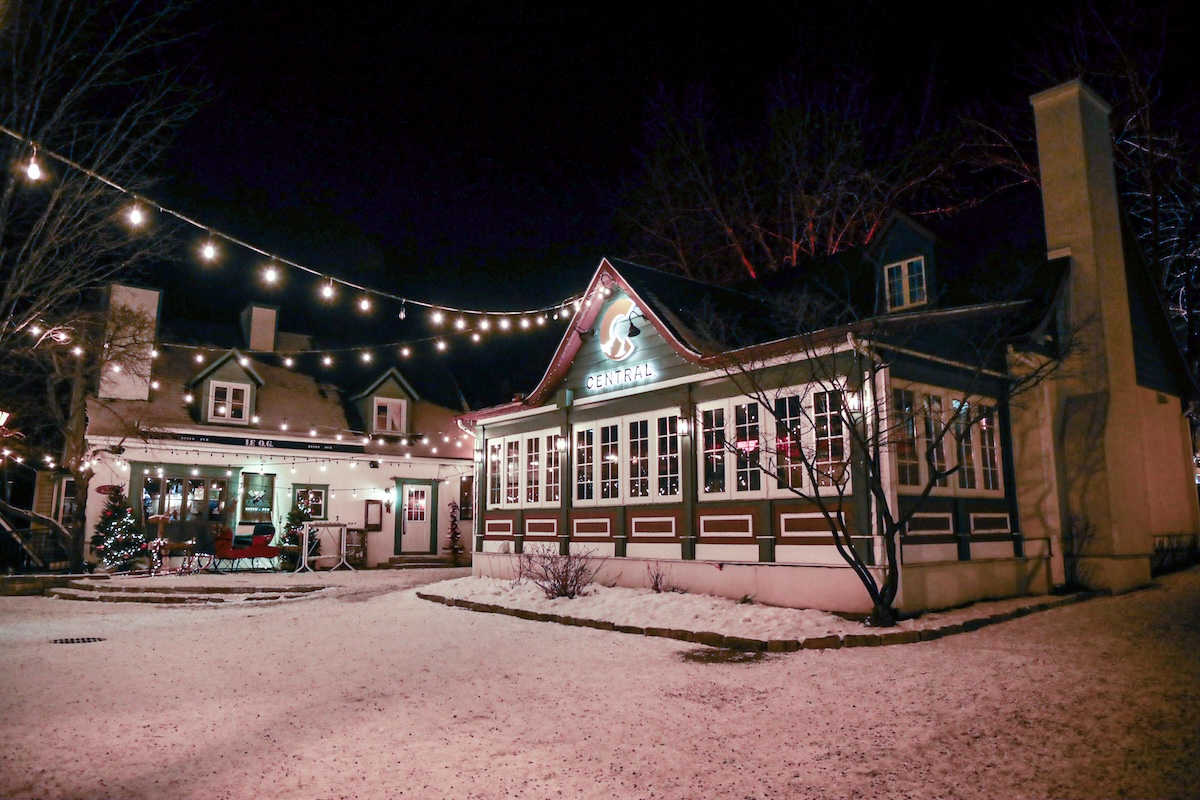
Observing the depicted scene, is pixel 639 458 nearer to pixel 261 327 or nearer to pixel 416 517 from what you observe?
pixel 416 517

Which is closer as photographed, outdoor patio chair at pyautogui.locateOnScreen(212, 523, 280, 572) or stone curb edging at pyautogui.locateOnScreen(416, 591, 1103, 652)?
stone curb edging at pyautogui.locateOnScreen(416, 591, 1103, 652)

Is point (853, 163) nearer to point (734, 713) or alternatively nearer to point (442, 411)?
point (442, 411)

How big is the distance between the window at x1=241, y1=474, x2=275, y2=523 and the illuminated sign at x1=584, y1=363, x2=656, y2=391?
12966 mm

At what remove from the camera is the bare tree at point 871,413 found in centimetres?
1020

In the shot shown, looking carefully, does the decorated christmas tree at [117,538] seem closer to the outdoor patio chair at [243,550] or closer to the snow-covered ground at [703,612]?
the outdoor patio chair at [243,550]

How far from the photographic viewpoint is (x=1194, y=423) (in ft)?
68.5

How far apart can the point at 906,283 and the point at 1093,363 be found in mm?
3539

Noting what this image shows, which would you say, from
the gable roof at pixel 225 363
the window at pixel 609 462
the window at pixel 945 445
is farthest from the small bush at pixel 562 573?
the gable roof at pixel 225 363

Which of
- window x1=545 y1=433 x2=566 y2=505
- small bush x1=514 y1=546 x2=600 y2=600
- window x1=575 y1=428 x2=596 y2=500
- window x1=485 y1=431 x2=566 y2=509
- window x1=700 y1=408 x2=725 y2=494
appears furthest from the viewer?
window x1=485 y1=431 x2=566 y2=509

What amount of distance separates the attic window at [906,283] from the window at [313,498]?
18.1m

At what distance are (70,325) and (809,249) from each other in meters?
19.6

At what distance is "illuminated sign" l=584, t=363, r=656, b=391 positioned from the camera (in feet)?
47.6

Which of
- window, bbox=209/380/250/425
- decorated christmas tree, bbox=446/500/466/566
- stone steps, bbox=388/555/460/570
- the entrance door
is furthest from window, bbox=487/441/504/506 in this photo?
window, bbox=209/380/250/425

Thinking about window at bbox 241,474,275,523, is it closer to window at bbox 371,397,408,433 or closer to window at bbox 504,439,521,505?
window at bbox 371,397,408,433
